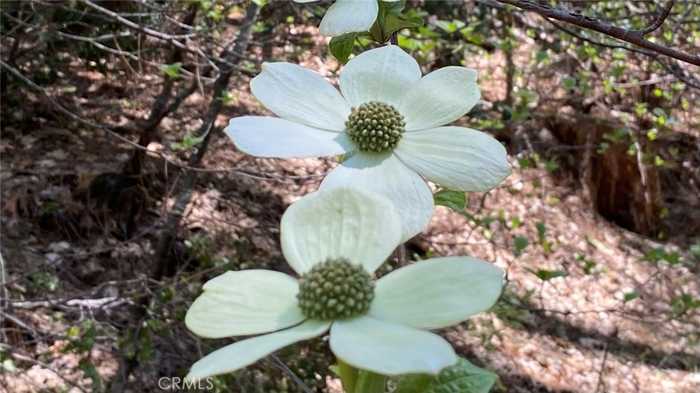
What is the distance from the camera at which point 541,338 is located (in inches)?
131

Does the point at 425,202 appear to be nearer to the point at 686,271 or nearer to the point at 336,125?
the point at 336,125

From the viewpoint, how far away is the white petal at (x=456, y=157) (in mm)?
442

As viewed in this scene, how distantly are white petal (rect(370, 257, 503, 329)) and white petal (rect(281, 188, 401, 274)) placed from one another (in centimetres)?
2

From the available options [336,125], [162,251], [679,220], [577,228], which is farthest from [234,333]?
[679,220]

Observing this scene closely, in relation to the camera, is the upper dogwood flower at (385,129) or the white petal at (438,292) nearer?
the white petal at (438,292)

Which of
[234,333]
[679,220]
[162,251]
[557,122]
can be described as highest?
[234,333]

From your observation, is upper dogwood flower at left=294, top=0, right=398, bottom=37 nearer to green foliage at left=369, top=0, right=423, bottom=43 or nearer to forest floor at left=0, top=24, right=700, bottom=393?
green foliage at left=369, top=0, right=423, bottom=43

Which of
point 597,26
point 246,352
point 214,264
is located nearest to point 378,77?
point 597,26

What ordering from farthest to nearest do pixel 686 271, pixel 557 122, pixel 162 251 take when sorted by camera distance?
pixel 557 122 → pixel 686 271 → pixel 162 251

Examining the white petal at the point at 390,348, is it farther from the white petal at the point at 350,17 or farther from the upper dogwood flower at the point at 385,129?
the white petal at the point at 350,17

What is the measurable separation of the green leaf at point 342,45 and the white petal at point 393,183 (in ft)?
0.36

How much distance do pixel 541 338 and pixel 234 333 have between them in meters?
3.21

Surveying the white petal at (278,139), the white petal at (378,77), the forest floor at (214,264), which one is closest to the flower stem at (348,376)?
the white petal at (278,139)

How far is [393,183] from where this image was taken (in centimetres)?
44
